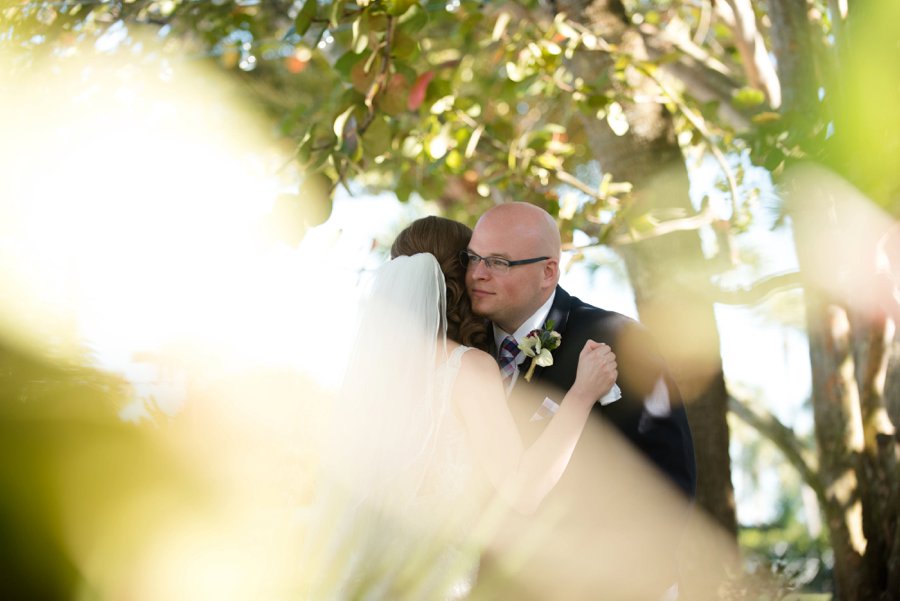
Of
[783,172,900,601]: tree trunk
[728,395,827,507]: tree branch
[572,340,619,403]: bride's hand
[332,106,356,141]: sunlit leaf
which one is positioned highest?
[332,106,356,141]: sunlit leaf

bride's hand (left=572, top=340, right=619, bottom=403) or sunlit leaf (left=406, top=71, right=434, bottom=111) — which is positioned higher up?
sunlit leaf (left=406, top=71, right=434, bottom=111)

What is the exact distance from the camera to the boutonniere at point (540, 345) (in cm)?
310

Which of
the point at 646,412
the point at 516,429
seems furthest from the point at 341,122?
the point at 646,412

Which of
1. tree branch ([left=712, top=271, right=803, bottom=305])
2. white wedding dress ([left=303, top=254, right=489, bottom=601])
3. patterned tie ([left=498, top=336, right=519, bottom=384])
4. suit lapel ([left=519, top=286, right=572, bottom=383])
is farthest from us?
tree branch ([left=712, top=271, right=803, bottom=305])

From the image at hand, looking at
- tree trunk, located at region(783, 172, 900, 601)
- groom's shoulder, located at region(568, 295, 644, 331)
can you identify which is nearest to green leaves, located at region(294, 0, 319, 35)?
groom's shoulder, located at region(568, 295, 644, 331)

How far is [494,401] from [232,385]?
303 centimetres

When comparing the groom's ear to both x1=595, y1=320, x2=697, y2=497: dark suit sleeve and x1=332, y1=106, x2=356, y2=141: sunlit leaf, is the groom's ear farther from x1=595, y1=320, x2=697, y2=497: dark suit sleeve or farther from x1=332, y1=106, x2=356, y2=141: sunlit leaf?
x1=332, y1=106, x2=356, y2=141: sunlit leaf

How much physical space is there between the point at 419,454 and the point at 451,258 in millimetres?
799

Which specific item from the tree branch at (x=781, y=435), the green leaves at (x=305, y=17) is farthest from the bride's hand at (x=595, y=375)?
the tree branch at (x=781, y=435)

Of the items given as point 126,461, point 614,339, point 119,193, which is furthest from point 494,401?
point 119,193

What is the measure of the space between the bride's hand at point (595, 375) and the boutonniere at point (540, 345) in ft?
0.57

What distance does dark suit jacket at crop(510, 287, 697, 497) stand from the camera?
3.27 metres

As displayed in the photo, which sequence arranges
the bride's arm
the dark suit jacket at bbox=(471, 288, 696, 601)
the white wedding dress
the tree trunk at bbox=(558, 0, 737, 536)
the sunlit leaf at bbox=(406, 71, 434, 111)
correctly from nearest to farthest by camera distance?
the bride's arm → the white wedding dress → the dark suit jacket at bbox=(471, 288, 696, 601) → the sunlit leaf at bbox=(406, 71, 434, 111) → the tree trunk at bbox=(558, 0, 737, 536)

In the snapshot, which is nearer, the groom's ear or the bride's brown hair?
the bride's brown hair
